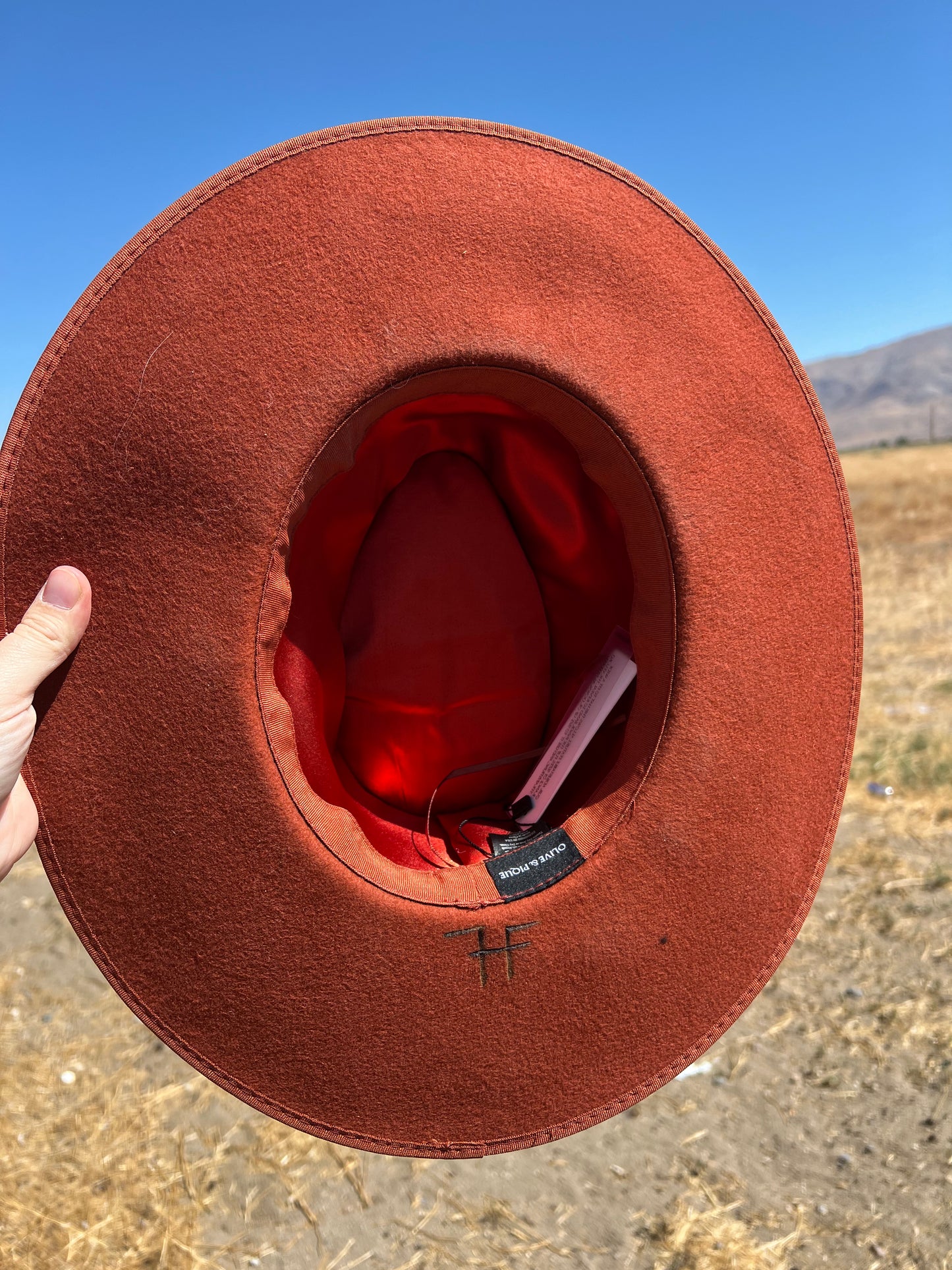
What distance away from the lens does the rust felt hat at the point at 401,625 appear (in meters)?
1.06

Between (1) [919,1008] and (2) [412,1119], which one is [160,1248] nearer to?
(2) [412,1119]

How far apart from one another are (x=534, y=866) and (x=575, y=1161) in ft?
4.48

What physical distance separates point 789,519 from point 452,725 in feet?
1.87

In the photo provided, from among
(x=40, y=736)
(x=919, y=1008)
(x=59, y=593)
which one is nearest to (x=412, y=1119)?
(x=40, y=736)

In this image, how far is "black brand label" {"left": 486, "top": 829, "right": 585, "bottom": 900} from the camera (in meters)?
1.17

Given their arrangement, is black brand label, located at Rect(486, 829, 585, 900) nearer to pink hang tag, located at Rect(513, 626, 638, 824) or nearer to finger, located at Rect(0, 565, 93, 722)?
pink hang tag, located at Rect(513, 626, 638, 824)

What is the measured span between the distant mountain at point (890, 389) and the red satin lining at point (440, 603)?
304 ft

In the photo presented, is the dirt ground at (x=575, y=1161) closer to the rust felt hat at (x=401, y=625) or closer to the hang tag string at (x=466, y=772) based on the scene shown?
the rust felt hat at (x=401, y=625)

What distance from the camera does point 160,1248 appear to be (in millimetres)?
1960

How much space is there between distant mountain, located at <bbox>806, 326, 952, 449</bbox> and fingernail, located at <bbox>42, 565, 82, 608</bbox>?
306ft

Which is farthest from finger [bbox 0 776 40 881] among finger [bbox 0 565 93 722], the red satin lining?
the red satin lining

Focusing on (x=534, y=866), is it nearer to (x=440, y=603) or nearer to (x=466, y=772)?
(x=466, y=772)

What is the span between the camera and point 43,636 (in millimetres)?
1042

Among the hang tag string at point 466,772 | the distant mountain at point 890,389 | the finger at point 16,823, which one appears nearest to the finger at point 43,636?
the finger at point 16,823
